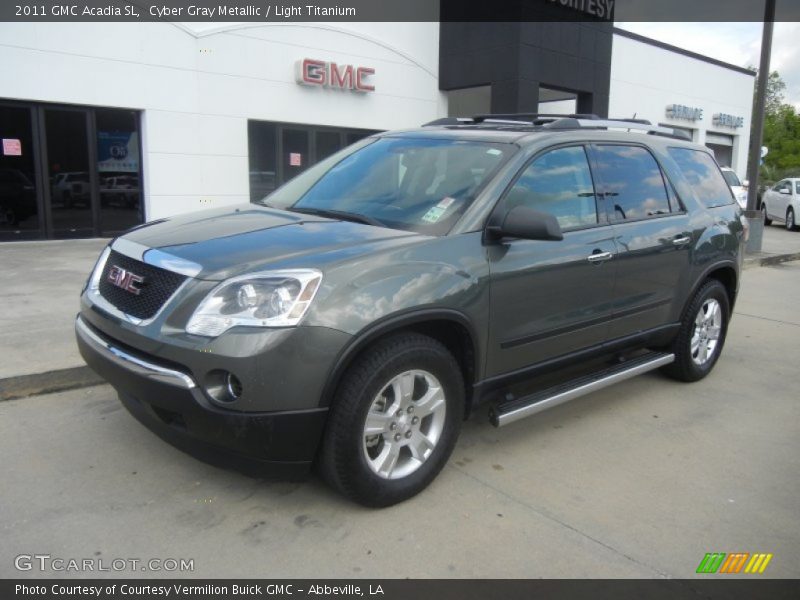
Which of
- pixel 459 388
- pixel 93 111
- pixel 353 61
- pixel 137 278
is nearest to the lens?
pixel 137 278

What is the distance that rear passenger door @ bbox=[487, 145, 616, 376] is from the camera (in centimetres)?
357

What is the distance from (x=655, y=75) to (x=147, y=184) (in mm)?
16685

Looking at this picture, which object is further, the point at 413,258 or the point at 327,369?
the point at 413,258

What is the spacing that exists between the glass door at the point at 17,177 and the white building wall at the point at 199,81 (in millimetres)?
472

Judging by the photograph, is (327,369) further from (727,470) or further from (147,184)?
(147,184)

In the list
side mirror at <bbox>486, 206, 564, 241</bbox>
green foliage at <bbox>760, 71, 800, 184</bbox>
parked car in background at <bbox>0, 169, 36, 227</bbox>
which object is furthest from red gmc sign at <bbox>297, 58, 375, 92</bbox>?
green foliage at <bbox>760, 71, 800, 184</bbox>

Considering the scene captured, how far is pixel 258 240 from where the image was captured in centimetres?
322

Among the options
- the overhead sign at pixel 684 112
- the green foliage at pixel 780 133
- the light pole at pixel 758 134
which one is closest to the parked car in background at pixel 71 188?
the light pole at pixel 758 134

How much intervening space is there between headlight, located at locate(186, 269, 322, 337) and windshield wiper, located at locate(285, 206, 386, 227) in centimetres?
81

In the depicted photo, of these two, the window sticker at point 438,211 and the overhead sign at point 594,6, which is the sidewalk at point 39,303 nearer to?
the window sticker at point 438,211

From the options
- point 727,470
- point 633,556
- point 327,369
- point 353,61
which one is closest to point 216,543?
point 327,369

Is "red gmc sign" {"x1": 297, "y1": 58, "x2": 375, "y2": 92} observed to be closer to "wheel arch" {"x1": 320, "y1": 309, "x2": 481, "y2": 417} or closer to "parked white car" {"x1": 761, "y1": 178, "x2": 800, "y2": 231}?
"wheel arch" {"x1": 320, "y1": 309, "x2": 481, "y2": 417}

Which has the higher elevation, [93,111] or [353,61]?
[353,61]

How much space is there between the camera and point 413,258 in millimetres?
3180
